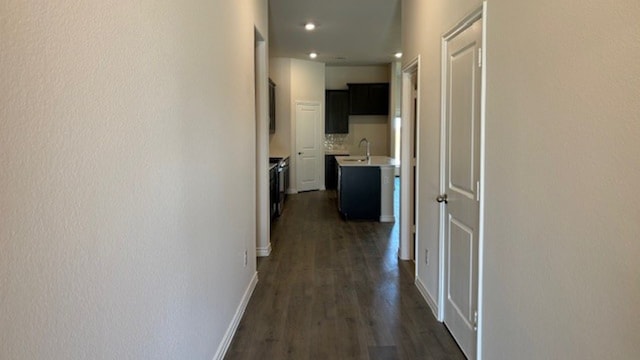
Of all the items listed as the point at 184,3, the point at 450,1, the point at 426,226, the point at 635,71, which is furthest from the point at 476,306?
the point at 184,3

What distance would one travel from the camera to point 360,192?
749cm

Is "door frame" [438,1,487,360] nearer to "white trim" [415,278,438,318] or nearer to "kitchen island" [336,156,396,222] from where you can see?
"white trim" [415,278,438,318]

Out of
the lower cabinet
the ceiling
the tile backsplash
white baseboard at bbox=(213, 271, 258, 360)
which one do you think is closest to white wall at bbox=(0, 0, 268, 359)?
white baseboard at bbox=(213, 271, 258, 360)

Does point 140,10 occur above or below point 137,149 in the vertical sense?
above

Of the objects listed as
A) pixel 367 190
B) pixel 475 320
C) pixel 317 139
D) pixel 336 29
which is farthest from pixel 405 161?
pixel 317 139

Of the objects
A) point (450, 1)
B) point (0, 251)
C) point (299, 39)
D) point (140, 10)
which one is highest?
point (299, 39)

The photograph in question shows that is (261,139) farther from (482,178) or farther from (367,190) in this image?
(482,178)

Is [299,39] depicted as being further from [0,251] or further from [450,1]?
[0,251]

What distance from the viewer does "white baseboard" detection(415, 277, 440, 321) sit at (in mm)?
3614

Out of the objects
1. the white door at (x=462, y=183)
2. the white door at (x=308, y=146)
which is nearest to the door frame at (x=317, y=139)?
the white door at (x=308, y=146)

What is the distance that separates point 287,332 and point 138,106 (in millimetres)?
2236

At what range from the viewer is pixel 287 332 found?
10.9 ft

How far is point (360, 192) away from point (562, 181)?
5.86 meters

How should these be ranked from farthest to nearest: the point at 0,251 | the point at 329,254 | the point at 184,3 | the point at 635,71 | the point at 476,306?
the point at 329,254
the point at 476,306
the point at 184,3
the point at 635,71
the point at 0,251
